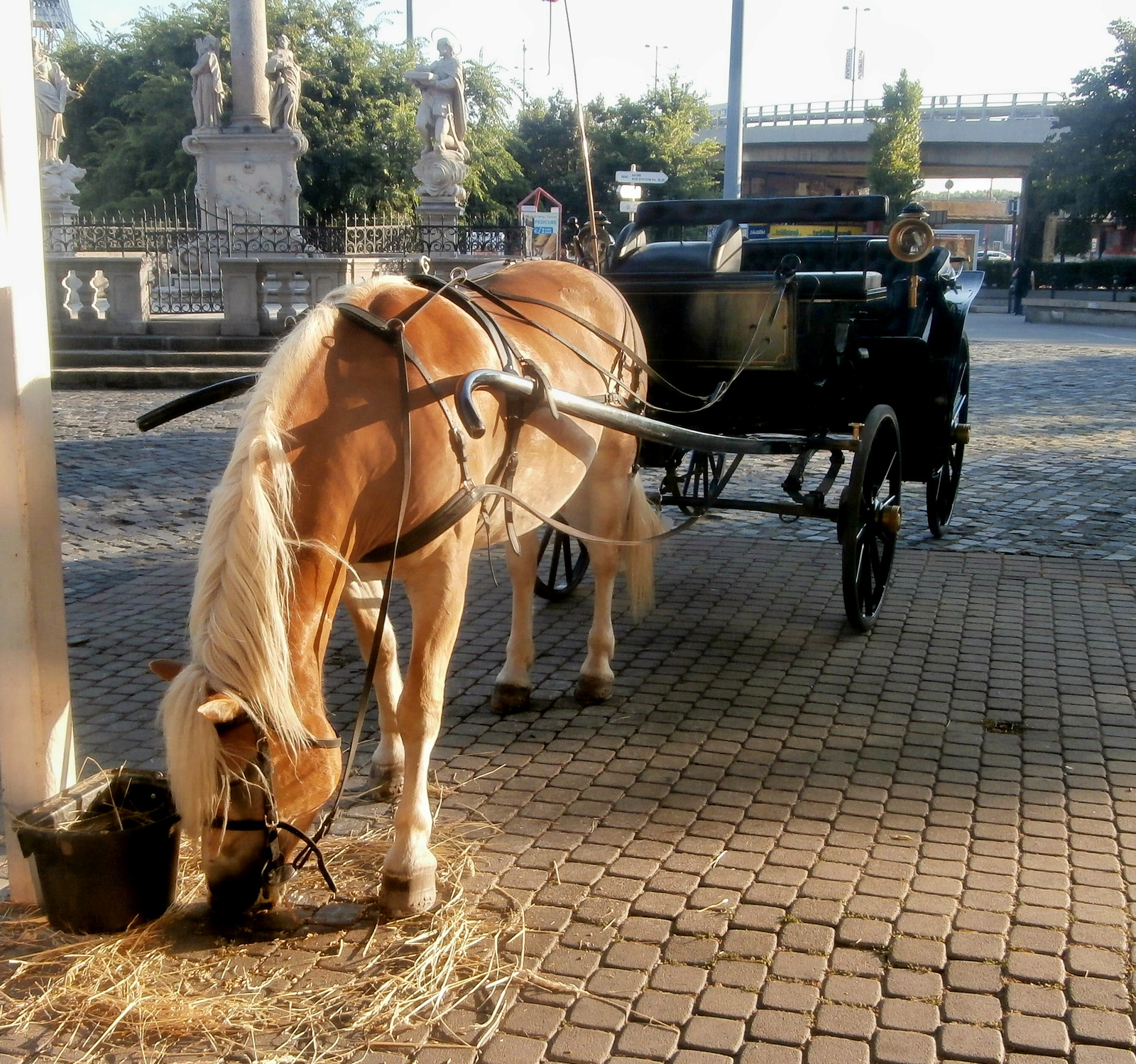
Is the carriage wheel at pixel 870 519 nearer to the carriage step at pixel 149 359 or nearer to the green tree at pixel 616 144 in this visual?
the carriage step at pixel 149 359

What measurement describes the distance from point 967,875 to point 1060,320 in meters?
34.8

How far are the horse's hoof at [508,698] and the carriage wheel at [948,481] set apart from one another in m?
3.71

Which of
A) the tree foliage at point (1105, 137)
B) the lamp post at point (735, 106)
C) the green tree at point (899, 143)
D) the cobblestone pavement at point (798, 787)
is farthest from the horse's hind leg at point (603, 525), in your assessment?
the green tree at point (899, 143)

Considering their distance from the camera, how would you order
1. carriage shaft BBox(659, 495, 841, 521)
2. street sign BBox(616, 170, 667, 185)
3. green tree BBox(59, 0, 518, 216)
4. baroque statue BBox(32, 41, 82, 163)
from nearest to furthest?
carriage shaft BBox(659, 495, 841, 521) < street sign BBox(616, 170, 667, 185) < baroque statue BBox(32, 41, 82, 163) < green tree BBox(59, 0, 518, 216)

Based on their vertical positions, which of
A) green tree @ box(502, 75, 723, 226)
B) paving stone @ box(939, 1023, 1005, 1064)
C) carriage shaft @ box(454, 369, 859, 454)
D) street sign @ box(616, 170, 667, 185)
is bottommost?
paving stone @ box(939, 1023, 1005, 1064)

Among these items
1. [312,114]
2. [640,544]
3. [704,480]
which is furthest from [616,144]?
[640,544]

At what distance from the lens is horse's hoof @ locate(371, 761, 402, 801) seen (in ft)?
13.8

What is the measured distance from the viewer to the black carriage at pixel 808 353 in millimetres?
5781

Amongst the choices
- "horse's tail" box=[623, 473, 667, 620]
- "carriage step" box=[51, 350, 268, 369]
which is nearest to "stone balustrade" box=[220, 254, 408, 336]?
"carriage step" box=[51, 350, 268, 369]

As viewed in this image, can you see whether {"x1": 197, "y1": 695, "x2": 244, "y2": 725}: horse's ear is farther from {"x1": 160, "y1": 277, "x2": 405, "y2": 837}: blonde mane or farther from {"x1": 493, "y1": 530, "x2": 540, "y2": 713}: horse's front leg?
{"x1": 493, "y1": 530, "x2": 540, "y2": 713}: horse's front leg

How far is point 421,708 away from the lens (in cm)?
344

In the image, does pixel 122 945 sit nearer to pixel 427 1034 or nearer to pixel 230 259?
pixel 427 1034

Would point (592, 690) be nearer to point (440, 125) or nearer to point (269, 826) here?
point (269, 826)

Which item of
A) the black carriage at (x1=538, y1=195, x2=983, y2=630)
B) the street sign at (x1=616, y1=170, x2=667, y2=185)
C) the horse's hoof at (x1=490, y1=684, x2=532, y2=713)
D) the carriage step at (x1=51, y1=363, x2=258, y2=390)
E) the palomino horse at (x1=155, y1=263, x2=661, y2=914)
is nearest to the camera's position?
the palomino horse at (x1=155, y1=263, x2=661, y2=914)
